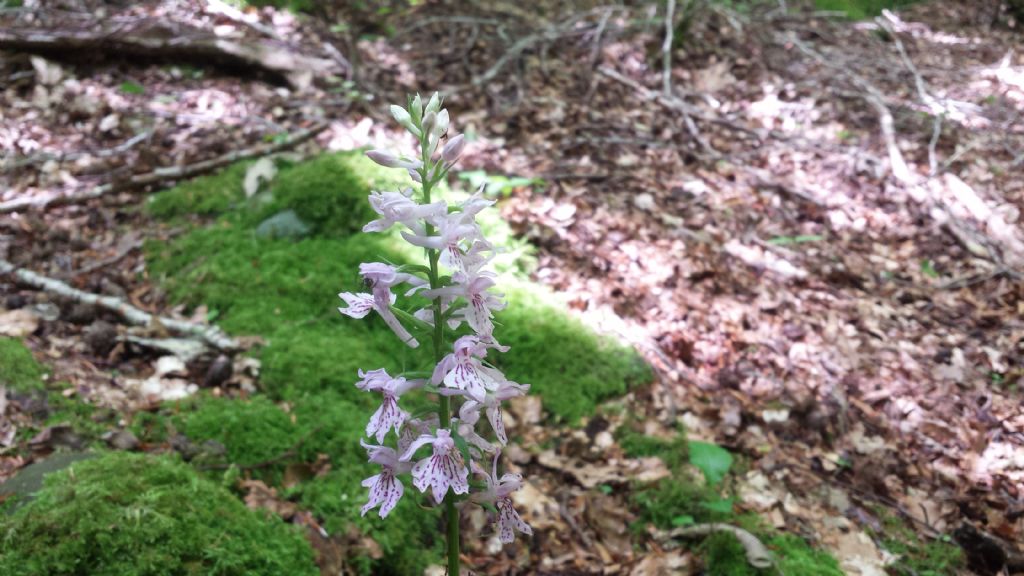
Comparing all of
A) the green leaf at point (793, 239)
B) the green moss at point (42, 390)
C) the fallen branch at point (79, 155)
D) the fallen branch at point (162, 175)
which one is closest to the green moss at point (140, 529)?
the green moss at point (42, 390)

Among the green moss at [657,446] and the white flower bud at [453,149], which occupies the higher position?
the white flower bud at [453,149]

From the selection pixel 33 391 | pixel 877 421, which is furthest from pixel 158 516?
pixel 877 421

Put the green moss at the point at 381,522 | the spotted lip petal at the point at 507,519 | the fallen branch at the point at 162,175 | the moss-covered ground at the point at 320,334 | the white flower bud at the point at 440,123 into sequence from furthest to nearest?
1. the fallen branch at the point at 162,175
2. the moss-covered ground at the point at 320,334
3. the green moss at the point at 381,522
4. the spotted lip petal at the point at 507,519
5. the white flower bud at the point at 440,123

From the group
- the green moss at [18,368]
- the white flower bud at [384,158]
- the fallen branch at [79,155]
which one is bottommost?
the fallen branch at [79,155]

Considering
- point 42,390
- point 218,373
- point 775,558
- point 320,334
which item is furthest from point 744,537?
point 42,390

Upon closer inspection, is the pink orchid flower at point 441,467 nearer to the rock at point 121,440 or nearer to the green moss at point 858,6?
the rock at point 121,440

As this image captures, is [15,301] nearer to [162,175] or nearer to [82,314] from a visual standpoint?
[82,314]

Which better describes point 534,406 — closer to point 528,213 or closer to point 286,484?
point 286,484

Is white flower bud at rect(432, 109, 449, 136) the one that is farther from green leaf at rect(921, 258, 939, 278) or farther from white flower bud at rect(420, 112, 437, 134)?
green leaf at rect(921, 258, 939, 278)
